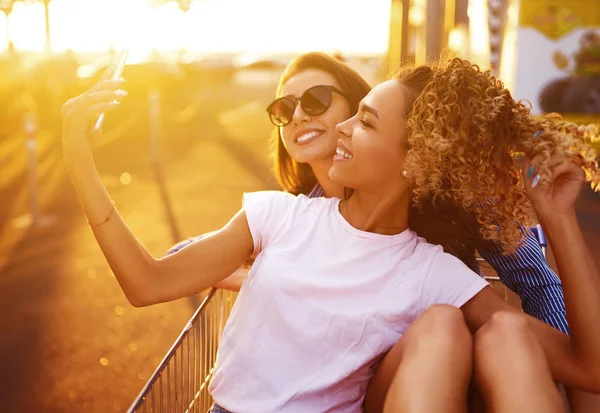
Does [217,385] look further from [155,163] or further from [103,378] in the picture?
[155,163]

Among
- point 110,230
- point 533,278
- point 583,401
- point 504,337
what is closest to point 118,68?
point 110,230

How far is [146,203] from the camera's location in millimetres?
9383

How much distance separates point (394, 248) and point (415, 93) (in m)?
0.49

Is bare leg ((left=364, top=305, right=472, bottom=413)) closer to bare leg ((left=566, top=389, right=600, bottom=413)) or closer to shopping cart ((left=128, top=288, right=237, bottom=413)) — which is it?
bare leg ((left=566, top=389, right=600, bottom=413))

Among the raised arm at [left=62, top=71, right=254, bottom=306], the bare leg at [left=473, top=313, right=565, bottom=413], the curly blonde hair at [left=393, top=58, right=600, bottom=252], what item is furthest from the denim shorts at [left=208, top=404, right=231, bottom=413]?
the curly blonde hair at [left=393, top=58, right=600, bottom=252]

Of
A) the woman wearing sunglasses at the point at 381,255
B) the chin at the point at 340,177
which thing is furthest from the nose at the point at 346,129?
the chin at the point at 340,177

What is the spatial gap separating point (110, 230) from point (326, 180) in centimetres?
116

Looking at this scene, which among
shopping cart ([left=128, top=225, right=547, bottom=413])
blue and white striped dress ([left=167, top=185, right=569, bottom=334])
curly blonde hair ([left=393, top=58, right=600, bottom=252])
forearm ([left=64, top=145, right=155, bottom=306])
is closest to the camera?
forearm ([left=64, top=145, right=155, bottom=306])

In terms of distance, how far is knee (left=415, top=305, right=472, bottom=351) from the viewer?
79.4 inches

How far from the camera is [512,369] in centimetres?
194

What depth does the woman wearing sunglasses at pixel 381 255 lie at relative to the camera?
202cm

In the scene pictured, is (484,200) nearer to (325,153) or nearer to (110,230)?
(325,153)

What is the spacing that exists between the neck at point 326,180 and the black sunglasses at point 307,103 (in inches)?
7.9

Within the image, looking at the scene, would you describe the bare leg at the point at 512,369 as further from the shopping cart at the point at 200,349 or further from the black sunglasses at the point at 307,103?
the black sunglasses at the point at 307,103
